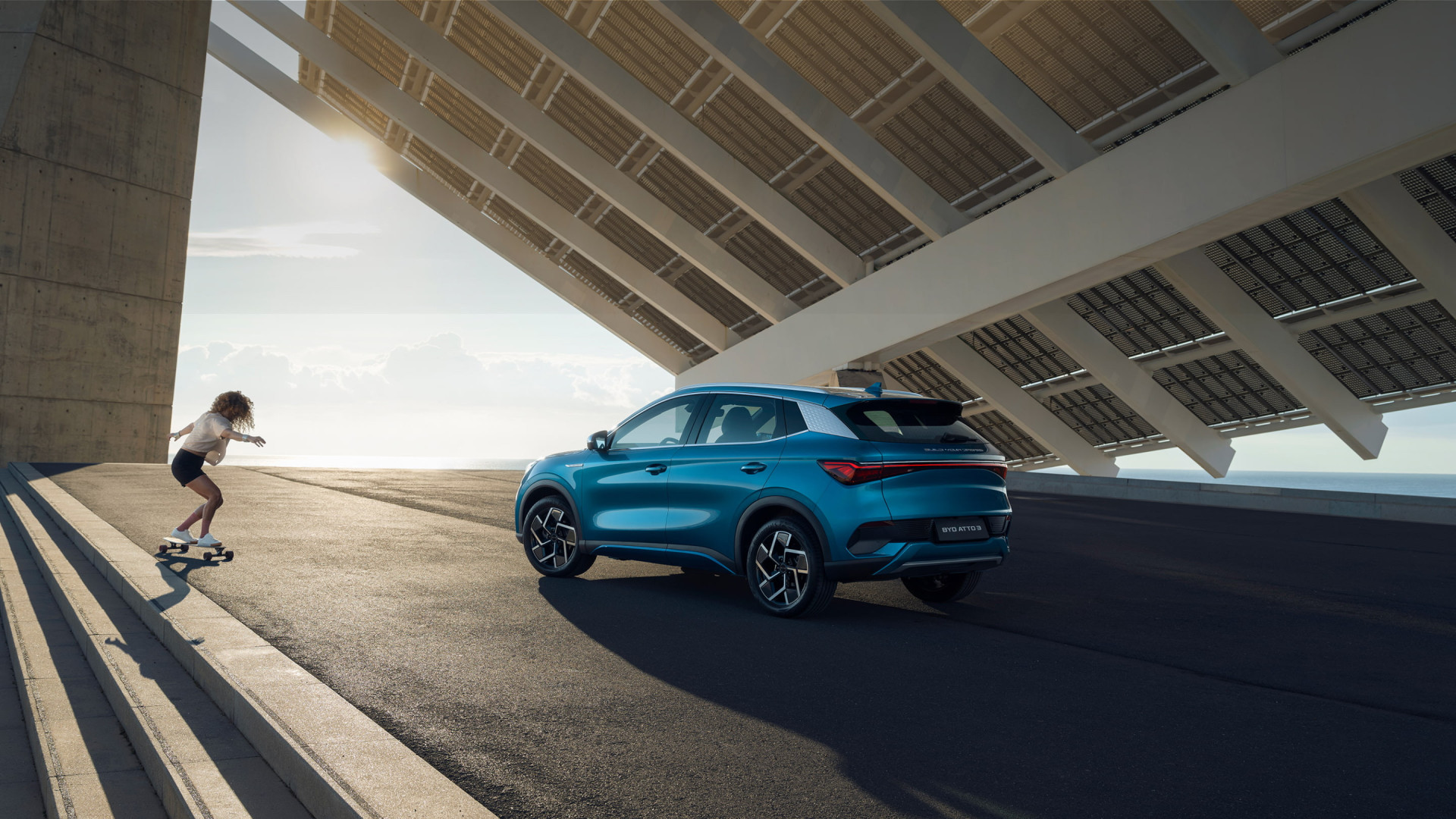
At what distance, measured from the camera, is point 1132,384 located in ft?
92.7

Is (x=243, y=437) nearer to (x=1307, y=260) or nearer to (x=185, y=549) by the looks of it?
(x=185, y=549)

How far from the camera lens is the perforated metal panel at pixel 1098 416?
3216cm

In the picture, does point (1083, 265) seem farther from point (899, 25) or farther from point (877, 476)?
point (877, 476)

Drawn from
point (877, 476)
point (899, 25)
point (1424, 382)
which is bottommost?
point (877, 476)

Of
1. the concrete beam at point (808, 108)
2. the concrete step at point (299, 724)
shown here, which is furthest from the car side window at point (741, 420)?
the concrete beam at point (808, 108)

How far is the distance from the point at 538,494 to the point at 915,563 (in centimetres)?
350

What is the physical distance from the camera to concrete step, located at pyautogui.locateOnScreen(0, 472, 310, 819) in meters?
3.15

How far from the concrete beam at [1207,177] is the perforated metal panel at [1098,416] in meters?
11.2

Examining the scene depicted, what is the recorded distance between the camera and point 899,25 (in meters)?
16.3

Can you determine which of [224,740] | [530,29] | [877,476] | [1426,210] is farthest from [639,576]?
[1426,210]

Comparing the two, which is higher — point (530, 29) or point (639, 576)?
point (530, 29)

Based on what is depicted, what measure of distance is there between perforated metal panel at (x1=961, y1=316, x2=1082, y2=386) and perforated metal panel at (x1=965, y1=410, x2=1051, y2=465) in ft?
12.9

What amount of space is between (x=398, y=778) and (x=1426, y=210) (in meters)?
22.1

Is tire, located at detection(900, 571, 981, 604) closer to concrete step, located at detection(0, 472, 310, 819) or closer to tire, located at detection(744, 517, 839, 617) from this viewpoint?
tire, located at detection(744, 517, 839, 617)
